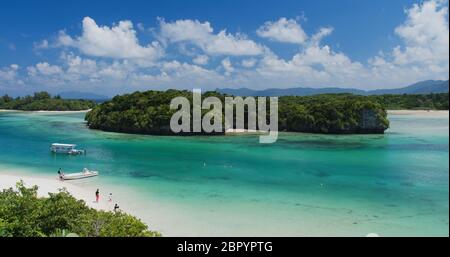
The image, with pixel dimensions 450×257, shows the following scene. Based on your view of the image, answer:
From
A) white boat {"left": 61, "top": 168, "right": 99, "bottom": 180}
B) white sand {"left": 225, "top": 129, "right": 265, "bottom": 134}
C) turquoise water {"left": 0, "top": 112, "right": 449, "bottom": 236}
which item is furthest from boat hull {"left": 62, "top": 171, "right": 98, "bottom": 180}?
white sand {"left": 225, "top": 129, "right": 265, "bottom": 134}

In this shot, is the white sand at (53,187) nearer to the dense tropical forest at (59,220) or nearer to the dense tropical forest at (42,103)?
the dense tropical forest at (59,220)

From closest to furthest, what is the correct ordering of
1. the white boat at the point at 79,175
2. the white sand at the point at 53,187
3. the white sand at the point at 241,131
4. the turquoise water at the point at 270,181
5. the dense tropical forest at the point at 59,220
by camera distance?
the dense tropical forest at the point at 59,220 → the turquoise water at the point at 270,181 → the white sand at the point at 53,187 → the white boat at the point at 79,175 → the white sand at the point at 241,131

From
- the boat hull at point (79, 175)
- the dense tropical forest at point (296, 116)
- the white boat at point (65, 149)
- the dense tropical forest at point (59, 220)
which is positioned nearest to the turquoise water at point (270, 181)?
the white boat at point (65, 149)

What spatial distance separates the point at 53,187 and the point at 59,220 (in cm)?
1340

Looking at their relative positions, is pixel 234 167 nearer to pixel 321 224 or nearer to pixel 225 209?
pixel 225 209

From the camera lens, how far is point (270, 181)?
2728cm

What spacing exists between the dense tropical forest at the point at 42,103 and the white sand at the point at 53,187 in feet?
350

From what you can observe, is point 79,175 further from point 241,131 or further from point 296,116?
point 296,116

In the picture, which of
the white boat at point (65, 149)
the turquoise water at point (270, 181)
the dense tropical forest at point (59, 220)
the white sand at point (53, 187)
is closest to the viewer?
the dense tropical forest at point (59, 220)

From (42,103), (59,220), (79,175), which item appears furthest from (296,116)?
(42,103)

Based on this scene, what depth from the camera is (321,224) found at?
58.5 ft

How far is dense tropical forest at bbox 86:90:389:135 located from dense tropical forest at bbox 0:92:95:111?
68.7 meters

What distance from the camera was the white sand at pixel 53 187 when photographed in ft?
70.5

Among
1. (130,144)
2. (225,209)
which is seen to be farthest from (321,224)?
(130,144)
